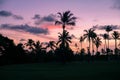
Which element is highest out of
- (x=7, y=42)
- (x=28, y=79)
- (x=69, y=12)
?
(x=69, y=12)

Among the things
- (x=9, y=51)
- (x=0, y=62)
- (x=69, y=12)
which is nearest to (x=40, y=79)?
(x=69, y=12)

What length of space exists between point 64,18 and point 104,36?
76398mm

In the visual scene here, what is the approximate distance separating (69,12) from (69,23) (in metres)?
3.86

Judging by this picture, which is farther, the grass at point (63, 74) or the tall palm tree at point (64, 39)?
the tall palm tree at point (64, 39)

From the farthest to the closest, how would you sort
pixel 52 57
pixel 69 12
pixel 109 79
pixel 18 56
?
1. pixel 52 57
2. pixel 18 56
3. pixel 69 12
4. pixel 109 79

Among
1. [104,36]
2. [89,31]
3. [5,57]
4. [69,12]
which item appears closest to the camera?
[69,12]

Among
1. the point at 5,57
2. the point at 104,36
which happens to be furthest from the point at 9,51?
the point at 104,36

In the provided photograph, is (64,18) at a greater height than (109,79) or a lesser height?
greater

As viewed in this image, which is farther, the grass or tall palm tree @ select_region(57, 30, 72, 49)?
tall palm tree @ select_region(57, 30, 72, 49)

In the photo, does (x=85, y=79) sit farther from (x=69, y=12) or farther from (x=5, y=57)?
(x=5, y=57)

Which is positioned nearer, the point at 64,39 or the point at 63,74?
the point at 63,74

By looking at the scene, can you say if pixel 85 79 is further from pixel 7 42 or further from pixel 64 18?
pixel 7 42

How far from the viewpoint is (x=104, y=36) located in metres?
156

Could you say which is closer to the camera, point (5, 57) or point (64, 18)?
point (64, 18)
